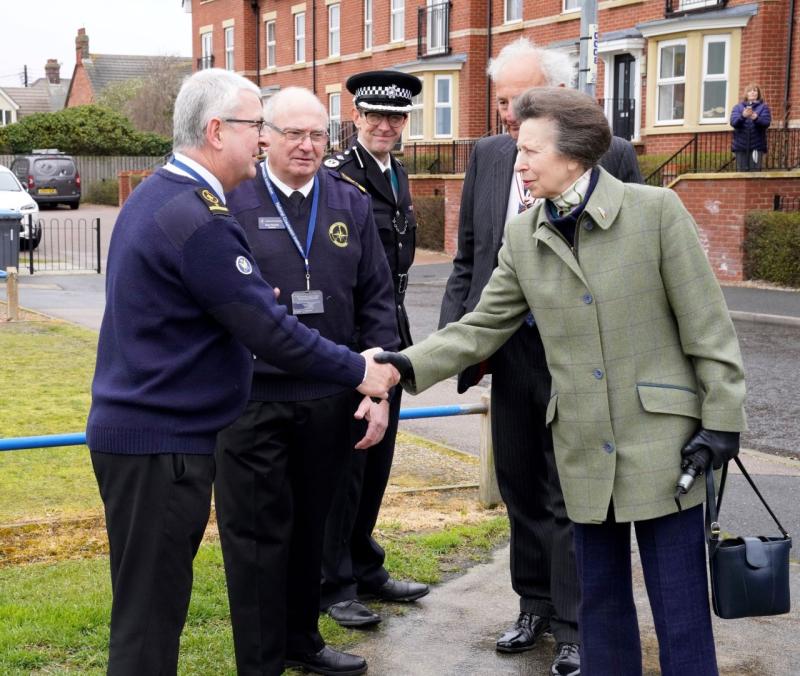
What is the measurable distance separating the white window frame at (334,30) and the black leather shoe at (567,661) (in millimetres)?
37760

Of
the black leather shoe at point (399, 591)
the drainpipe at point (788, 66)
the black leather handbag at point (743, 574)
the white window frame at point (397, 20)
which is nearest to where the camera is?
the black leather handbag at point (743, 574)

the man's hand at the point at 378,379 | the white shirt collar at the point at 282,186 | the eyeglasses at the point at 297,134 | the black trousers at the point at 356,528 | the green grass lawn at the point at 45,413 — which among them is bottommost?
the green grass lawn at the point at 45,413

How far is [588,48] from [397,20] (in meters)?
24.2

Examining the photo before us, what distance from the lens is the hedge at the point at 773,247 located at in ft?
59.1

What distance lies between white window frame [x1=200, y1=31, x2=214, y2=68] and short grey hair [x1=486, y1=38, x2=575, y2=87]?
150 ft

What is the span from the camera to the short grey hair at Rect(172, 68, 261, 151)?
3.32 meters

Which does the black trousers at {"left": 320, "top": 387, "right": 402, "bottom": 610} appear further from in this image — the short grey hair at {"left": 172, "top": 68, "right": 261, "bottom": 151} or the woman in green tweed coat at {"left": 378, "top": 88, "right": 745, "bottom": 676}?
the short grey hair at {"left": 172, "top": 68, "right": 261, "bottom": 151}

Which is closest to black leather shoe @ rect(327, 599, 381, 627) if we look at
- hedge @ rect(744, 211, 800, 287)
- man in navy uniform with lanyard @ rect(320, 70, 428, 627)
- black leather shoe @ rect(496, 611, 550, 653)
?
man in navy uniform with lanyard @ rect(320, 70, 428, 627)

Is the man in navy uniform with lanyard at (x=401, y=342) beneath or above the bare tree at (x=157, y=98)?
beneath

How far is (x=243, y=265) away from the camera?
3.31m

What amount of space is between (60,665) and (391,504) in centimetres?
258

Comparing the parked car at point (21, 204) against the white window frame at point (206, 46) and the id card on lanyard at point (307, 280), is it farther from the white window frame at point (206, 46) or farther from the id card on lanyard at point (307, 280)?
the white window frame at point (206, 46)

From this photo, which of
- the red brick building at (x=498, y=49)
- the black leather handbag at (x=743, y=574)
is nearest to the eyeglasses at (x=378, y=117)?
the black leather handbag at (x=743, y=574)

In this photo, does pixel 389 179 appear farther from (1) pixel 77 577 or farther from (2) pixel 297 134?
(1) pixel 77 577
